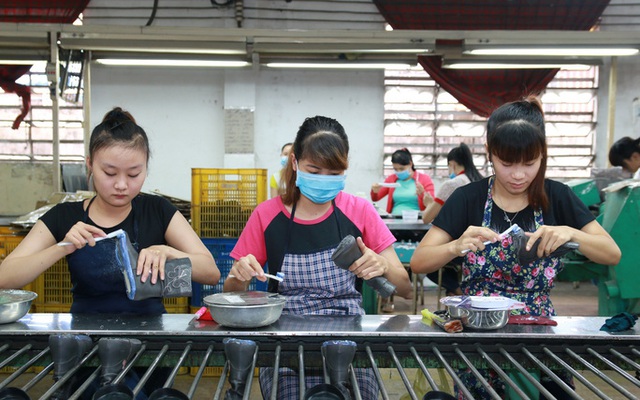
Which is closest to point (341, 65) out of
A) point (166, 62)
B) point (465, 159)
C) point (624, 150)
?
point (166, 62)

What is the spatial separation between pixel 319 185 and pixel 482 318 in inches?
27.3

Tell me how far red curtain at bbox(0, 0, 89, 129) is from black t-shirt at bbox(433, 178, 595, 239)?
273 inches

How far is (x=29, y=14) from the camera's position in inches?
286

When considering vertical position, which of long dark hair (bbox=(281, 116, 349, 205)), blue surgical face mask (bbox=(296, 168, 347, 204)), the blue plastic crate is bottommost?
the blue plastic crate

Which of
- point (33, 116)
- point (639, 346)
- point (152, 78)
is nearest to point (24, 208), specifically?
point (33, 116)

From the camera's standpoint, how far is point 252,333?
4.82ft

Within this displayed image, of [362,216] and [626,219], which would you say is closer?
[362,216]

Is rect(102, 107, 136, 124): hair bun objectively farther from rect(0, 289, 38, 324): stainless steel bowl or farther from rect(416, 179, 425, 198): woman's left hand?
rect(416, 179, 425, 198): woman's left hand

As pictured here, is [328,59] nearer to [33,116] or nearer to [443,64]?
[443,64]

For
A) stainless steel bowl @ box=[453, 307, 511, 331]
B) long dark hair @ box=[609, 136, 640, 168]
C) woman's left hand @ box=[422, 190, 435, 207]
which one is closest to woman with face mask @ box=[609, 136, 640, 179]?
long dark hair @ box=[609, 136, 640, 168]

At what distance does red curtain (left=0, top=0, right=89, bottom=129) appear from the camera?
23.8 ft

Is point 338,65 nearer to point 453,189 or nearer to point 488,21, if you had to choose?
point 488,21

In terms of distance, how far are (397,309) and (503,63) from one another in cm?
333

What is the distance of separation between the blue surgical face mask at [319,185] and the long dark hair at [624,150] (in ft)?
12.3
